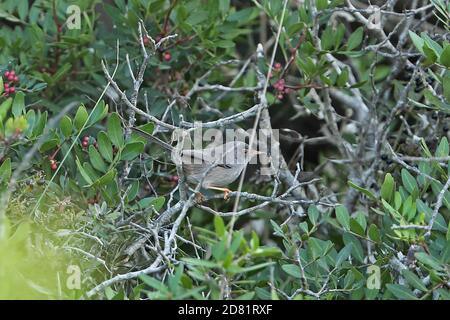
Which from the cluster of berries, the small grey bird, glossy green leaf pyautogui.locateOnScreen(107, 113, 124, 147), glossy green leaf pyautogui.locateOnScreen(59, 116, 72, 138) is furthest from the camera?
the cluster of berries

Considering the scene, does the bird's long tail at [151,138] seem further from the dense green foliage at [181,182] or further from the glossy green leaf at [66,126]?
the glossy green leaf at [66,126]

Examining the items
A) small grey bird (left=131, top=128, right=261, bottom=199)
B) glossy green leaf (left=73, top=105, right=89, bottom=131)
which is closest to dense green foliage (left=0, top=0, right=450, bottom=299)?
glossy green leaf (left=73, top=105, right=89, bottom=131)

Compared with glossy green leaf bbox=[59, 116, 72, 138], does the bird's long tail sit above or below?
below

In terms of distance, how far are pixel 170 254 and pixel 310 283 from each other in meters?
0.67

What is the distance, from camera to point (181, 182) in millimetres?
3654

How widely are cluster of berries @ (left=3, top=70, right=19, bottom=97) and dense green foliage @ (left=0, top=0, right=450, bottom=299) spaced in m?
0.02

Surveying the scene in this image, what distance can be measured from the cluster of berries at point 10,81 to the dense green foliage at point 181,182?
2cm

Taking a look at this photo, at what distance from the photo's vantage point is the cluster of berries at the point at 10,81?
13.1ft

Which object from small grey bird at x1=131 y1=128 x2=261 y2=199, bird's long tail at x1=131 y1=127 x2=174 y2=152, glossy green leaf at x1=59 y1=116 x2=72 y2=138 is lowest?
small grey bird at x1=131 y1=128 x2=261 y2=199

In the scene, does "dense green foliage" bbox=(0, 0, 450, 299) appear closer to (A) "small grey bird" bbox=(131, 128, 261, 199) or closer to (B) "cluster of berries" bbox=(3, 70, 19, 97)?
(B) "cluster of berries" bbox=(3, 70, 19, 97)

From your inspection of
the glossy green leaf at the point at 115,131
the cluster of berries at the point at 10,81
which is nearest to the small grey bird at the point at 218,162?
the glossy green leaf at the point at 115,131

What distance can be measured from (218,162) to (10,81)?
3.87ft

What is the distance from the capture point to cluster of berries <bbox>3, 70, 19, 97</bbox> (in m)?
3.99

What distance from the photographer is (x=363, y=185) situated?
178 inches
